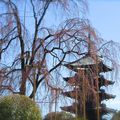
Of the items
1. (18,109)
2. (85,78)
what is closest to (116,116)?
(85,78)

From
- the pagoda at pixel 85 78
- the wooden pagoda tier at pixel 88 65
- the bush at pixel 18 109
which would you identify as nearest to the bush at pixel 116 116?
the pagoda at pixel 85 78

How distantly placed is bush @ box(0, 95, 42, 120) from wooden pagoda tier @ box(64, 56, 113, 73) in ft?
10.2

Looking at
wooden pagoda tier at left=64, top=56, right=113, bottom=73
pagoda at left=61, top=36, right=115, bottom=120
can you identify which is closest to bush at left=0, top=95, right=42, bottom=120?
pagoda at left=61, top=36, right=115, bottom=120

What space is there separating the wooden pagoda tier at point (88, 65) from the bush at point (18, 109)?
3099mm

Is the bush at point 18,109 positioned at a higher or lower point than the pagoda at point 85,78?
lower

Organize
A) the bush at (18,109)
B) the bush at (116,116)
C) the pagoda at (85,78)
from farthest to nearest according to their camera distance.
Result: the bush at (116,116)
the pagoda at (85,78)
the bush at (18,109)

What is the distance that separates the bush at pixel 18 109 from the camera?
514 inches

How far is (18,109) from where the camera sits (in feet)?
43.3

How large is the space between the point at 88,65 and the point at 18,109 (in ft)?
14.2

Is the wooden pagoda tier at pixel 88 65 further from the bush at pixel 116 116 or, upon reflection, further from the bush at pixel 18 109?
the bush at pixel 116 116

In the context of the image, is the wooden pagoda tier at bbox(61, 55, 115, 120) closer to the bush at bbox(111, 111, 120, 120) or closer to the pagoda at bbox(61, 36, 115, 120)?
the pagoda at bbox(61, 36, 115, 120)

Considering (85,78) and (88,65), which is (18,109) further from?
(88,65)

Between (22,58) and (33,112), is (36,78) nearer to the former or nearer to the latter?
(22,58)

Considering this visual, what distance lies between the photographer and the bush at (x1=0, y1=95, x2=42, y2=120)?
42.9ft
